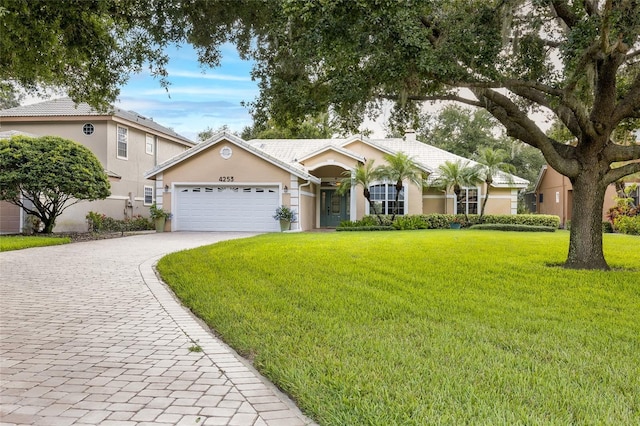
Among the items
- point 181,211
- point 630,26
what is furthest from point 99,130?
point 630,26

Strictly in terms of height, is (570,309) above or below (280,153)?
below

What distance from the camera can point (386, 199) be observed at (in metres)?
23.9

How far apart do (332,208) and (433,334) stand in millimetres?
20898

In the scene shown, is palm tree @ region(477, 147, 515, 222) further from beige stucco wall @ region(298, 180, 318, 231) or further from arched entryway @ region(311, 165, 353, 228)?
beige stucco wall @ region(298, 180, 318, 231)

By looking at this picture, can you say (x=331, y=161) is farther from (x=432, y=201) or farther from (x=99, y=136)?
(x=99, y=136)

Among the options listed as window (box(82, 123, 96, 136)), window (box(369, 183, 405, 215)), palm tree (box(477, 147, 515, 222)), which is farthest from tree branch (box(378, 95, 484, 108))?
window (box(82, 123, 96, 136))

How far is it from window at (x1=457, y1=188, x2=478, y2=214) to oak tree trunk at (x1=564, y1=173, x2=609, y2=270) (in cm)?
1416

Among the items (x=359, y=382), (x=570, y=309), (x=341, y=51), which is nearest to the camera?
(x=359, y=382)

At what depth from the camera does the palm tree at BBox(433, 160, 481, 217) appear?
22.2m

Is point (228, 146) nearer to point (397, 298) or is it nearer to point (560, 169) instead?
point (560, 169)

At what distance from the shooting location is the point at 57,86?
11000 millimetres

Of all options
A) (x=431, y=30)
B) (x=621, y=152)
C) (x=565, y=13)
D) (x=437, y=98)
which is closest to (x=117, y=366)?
(x=431, y=30)

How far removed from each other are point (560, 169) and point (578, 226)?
127cm

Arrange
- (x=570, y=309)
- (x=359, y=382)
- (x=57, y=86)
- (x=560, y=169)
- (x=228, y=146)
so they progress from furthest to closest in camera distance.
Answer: (x=228, y=146) < (x=57, y=86) < (x=560, y=169) < (x=570, y=309) < (x=359, y=382)
